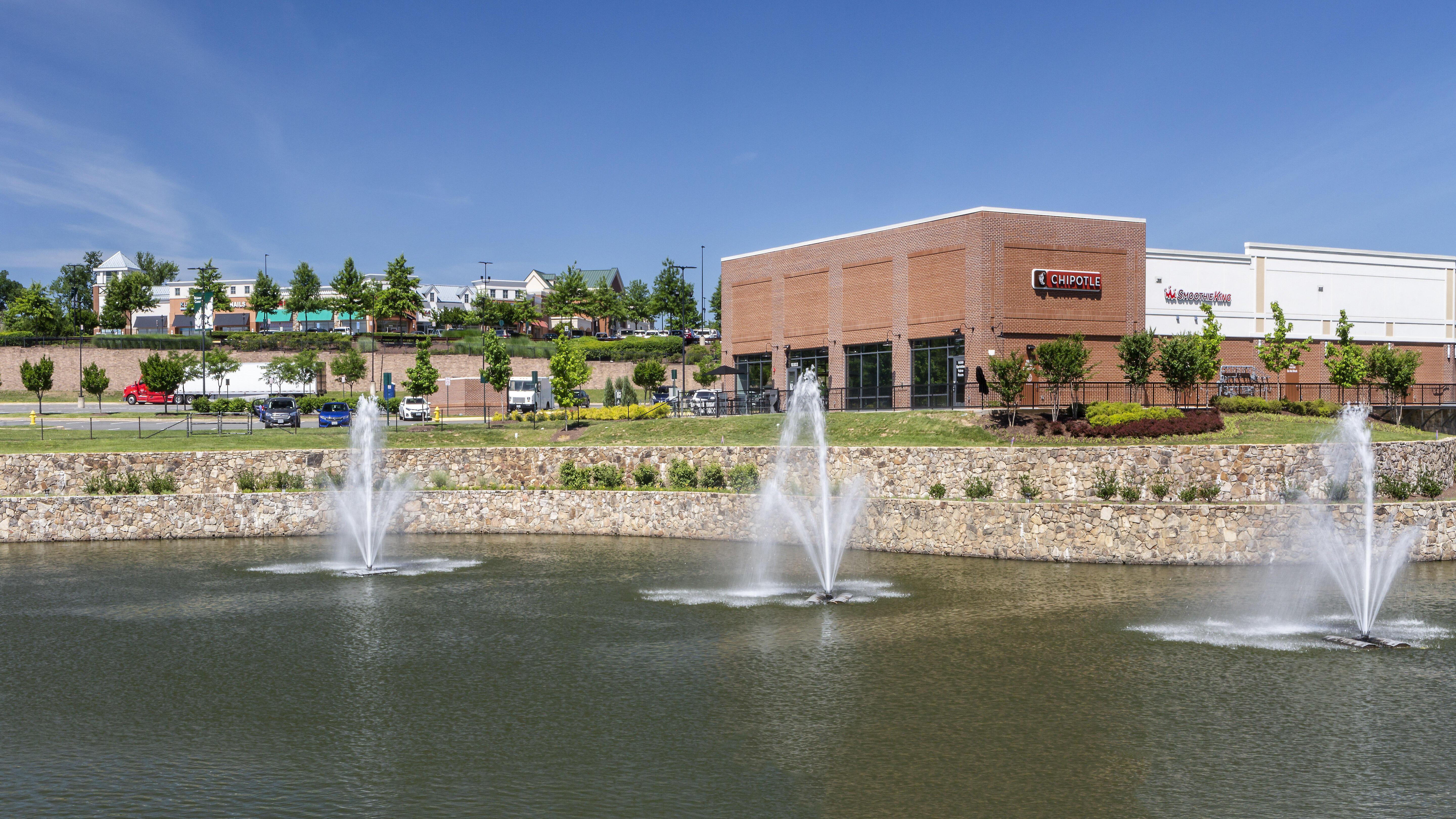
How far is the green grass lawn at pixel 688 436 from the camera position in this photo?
1492 inches

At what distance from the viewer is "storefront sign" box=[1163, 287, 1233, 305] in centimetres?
5312

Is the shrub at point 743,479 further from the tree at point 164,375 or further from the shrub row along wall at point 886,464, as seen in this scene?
the tree at point 164,375

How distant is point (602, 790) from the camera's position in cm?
1098

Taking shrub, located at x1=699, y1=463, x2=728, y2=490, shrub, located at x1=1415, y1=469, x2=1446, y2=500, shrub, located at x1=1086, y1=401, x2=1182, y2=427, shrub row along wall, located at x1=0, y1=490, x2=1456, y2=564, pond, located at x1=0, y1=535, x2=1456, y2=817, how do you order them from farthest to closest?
shrub, located at x1=1086, y1=401, x2=1182, y2=427 < shrub, located at x1=699, y1=463, x2=728, y2=490 < shrub, located at x1=1415, y1=469, x2=1446, y2=500 < shrub row along wall, located at x1=0, y1=490, x2=1456, y2=564 < pond, located at x1=0, y1=535, x2=1456, y2=817

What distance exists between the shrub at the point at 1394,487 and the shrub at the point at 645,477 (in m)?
22.5

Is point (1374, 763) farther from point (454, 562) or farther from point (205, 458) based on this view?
point (205, 458)

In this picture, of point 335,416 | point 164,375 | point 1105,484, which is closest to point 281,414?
point 335,416

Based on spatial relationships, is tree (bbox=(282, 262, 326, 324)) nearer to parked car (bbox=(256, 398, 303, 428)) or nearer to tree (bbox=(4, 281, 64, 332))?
tree (bbox=(4, 281, 64, 332))

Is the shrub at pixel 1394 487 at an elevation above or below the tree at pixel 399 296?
below

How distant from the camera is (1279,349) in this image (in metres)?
54.1

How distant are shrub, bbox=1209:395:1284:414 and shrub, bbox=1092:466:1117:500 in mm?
11817

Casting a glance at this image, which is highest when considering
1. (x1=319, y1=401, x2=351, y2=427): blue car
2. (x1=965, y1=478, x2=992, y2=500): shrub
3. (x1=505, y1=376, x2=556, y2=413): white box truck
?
(x1=505, y1=376, x2=556, y2=413): white box truck

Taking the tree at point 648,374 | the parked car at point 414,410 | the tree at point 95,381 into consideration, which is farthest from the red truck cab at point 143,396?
the tree at point 648,374

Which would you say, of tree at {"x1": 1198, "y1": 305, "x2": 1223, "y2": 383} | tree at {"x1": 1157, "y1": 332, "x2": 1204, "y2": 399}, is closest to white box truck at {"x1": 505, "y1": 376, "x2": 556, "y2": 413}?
tree at {"x1": 1157, "y1": 332, "x2": 1204, "y2": 399}
